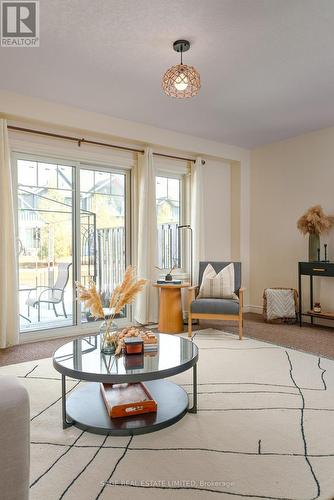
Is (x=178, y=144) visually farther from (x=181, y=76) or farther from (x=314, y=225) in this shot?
(x=181, y=76)

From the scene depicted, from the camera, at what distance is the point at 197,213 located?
214 inches

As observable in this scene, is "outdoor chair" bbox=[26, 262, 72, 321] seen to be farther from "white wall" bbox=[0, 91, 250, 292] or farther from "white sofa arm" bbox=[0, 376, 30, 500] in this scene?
"white sofa arm" bbox=[0, 376, 30, 500]

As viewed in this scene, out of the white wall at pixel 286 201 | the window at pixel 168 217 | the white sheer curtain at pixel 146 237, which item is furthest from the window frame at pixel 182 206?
the white wall at pixel 286 201

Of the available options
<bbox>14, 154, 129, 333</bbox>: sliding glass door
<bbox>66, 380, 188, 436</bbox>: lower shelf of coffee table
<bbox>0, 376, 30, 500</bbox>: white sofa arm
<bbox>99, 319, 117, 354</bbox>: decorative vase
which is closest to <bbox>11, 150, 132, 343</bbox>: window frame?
<bbox>14, 154, 129, 333</bbox>: sliding glass door

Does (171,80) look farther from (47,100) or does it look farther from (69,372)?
(69,372)

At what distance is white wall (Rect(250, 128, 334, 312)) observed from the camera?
504 centimetres

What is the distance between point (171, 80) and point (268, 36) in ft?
2.66

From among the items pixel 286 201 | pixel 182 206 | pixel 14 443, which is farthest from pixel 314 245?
pixel 14 443

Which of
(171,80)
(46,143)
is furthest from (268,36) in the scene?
(46,143)

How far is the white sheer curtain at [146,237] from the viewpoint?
16.0 feet

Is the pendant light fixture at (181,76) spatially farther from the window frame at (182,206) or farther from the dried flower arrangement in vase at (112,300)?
the window frame at (182,206)

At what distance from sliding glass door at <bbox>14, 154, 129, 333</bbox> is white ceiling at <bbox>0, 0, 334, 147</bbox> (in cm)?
89

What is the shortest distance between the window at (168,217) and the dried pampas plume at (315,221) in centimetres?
180

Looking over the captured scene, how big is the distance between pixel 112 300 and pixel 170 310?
233 centimetres
